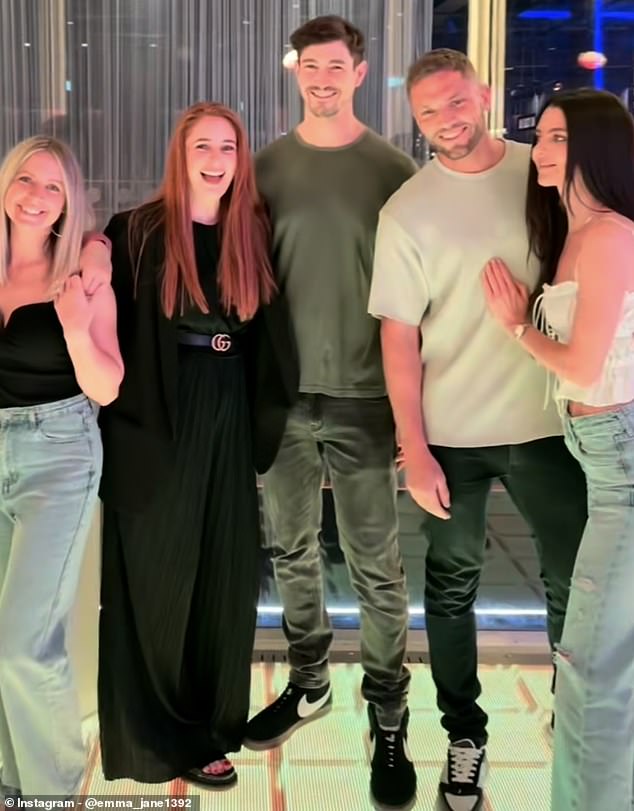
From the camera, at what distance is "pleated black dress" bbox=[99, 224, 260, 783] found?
2006mm

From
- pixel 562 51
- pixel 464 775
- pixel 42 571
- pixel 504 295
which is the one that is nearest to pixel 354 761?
pixel 464 775

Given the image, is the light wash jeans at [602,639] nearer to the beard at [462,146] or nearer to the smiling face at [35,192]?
the beard at [462,146]

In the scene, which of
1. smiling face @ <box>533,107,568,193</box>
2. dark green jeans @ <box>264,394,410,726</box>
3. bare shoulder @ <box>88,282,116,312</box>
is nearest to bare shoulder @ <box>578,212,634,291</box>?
smiling face @ <box>533,107,568,193</box>

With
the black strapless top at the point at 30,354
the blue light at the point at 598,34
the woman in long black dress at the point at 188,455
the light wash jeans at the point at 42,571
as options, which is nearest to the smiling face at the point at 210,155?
the woman in long black dress at the point at 188,455

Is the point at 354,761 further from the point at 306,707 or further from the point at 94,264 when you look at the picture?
the point at 94,264

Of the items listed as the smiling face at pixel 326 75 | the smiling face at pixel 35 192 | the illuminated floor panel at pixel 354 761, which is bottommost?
the illuminated floor panel at pixel 354 761

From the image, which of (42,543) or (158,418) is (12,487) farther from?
(158,418)

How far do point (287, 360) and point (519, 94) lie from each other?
1490 millimetres

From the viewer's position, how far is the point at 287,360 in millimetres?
2057

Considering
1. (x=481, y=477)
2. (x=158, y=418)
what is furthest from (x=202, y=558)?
(x=481, y=477)

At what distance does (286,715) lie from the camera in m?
2.29

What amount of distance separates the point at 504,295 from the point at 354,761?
119 cm

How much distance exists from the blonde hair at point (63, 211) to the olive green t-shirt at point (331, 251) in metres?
0.43

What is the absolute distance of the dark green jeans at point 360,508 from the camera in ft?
7.01
